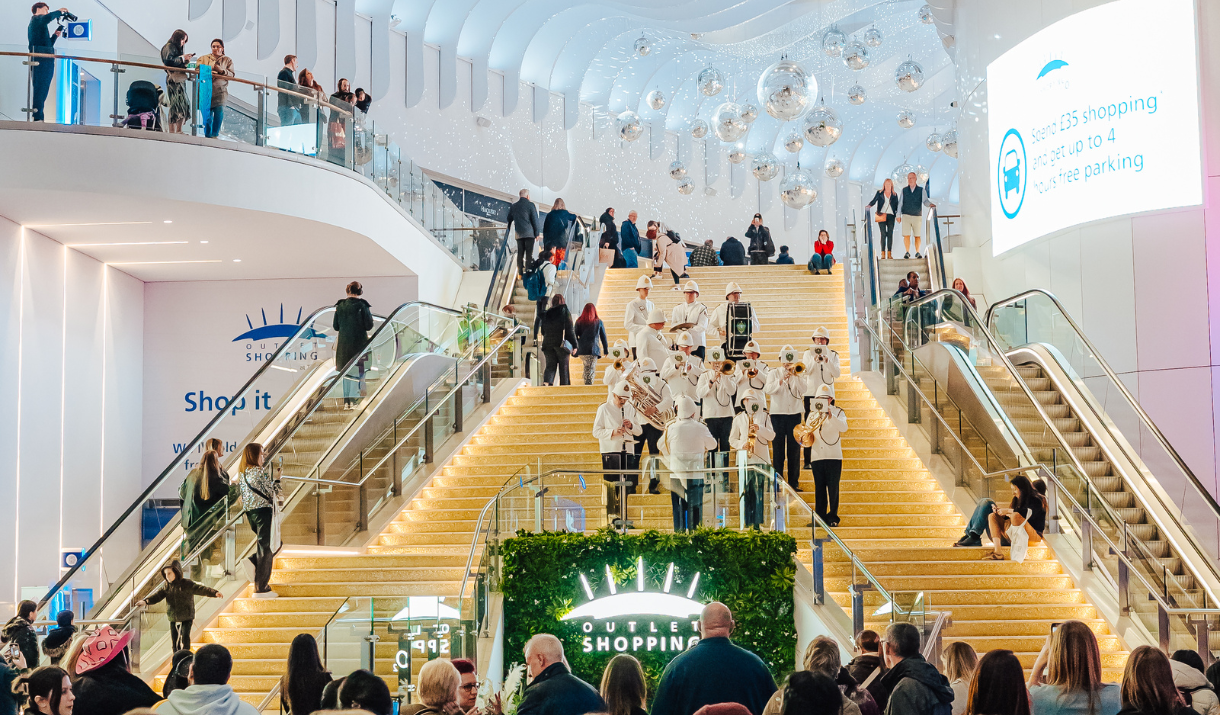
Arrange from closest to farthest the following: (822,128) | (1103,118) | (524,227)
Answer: (1103,118)
(822,128)
(524,227)

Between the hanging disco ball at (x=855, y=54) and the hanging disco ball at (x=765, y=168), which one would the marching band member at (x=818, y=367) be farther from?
the hanging disco ball at (x=855, y=54)

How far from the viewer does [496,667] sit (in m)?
9.90

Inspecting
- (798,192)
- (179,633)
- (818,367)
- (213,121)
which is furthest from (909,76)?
(179,633)

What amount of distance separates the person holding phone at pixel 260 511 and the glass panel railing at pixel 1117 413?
23.8 feet

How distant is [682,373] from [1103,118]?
536 cm

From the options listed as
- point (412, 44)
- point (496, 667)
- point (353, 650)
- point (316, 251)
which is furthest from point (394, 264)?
point (353, 650)

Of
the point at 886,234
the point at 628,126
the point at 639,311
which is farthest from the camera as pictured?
the point at 628,126

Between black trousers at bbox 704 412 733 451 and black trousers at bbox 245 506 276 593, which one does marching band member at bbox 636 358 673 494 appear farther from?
black trousers at bbox 245 506 276 593

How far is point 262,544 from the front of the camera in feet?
34.6

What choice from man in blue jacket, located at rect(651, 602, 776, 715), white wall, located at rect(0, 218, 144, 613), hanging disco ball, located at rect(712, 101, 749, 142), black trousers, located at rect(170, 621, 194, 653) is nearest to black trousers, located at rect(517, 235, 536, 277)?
hanging disco ball, located at rect(712, 101, 749, 142)

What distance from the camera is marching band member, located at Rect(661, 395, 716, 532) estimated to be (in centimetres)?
1080

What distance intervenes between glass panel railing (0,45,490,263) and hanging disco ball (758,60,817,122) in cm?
531

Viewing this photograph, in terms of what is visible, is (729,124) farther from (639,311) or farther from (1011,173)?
(639,311)

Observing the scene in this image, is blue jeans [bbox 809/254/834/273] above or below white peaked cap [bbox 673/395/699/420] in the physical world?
above
